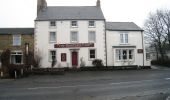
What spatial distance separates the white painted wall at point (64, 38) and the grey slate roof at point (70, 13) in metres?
0.78

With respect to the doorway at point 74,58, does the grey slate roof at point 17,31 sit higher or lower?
higher

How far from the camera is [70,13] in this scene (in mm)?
45062

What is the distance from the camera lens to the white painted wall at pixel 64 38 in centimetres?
4216

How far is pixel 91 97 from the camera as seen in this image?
15656mm

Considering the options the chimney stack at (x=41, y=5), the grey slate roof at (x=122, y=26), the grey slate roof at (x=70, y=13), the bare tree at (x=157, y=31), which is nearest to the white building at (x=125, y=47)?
the grey slate roof at (x=122, y=26)

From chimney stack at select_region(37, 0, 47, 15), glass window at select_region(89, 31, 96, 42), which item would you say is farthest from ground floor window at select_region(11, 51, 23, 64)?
glass window at select_region(89, 31, 96, 42)

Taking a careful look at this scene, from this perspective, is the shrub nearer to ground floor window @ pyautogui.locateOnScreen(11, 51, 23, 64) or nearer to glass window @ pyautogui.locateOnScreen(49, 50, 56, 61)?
glass window @ pyautogui.locateOnScreen(49, 50, 56, 61)

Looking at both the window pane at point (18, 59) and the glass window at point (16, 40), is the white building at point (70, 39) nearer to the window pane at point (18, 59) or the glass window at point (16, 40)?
the glass window at point (16, 40)

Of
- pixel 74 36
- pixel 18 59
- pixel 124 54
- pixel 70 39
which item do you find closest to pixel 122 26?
pixel 124 54

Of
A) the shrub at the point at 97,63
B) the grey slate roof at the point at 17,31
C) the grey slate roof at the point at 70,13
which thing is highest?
the grey slate roof at the point at 70,13

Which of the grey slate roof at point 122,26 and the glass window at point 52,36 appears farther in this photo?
the grey slate roof at point 122,26

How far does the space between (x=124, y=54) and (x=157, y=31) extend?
2014 centimetres

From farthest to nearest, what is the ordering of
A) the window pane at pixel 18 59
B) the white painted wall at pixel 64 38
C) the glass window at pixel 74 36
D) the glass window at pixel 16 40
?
the glass window at pixel 16 40, the window pane at pixel 18 59, the glass window at pixel 74 36, the white painted wall at pixel 64 38

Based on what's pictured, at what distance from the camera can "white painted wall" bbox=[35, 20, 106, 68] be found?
42.2 meters
